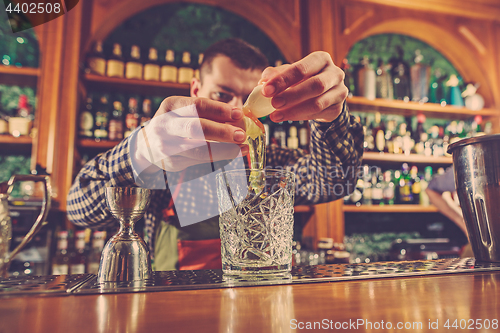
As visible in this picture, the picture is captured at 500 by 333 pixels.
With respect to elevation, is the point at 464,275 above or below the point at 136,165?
below

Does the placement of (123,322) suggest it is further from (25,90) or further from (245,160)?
(25,90)

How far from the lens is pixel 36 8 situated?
228cm

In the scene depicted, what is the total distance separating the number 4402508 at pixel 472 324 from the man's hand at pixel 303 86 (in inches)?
18.3

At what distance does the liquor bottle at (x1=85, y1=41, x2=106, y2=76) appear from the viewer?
2.23 metres

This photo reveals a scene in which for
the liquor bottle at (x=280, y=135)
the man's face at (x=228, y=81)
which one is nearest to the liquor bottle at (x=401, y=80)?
the liquor bottle at (x=280, y=135)

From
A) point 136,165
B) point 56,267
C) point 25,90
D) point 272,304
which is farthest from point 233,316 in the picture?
point 25,90

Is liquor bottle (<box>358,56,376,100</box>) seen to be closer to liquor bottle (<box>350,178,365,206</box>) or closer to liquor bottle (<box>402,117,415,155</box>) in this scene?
liquor bottle (<box>402,117,415,155</box>)

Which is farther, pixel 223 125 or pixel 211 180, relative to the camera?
pixel 211 180

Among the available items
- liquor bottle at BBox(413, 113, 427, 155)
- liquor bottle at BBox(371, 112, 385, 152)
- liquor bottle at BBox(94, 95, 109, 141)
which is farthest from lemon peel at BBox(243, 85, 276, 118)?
liquor bottle at BBox(413, 113, 427, 155)

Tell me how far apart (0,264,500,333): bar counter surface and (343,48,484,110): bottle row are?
2.53 m

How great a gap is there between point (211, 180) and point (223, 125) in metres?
0.77

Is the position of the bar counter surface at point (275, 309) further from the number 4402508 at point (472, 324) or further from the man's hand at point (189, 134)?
the man's hand at point (189, 134)

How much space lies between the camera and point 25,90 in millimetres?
2348

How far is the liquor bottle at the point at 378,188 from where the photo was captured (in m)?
2.69
